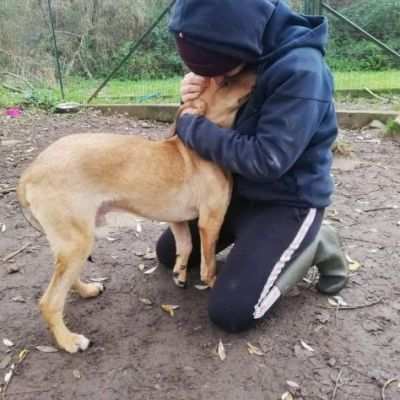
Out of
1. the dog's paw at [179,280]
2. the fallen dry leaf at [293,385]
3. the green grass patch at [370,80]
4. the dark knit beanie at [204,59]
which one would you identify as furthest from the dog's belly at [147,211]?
the green grass patch at [370,80]

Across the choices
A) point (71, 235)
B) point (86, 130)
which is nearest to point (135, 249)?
point (71, 235)

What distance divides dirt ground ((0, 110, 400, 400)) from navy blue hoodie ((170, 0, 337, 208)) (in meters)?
0.76

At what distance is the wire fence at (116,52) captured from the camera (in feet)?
28.4

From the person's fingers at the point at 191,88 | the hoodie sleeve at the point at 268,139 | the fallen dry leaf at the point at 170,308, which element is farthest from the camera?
the fallen dry leaf at the point at 170,308

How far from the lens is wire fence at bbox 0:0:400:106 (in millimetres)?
8652

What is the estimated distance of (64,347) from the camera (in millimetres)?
2723

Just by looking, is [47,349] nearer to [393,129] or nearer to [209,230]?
[209,230]

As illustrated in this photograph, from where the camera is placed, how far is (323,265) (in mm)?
3139

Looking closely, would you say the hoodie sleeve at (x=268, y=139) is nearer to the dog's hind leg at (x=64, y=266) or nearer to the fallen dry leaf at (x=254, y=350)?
the dog's hind leg at (x=64, y=266)

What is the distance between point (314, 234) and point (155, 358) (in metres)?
1.14

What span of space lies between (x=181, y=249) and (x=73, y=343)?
0.91 metres

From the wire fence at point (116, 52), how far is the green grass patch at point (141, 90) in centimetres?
2

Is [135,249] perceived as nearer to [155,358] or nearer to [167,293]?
[167,293]

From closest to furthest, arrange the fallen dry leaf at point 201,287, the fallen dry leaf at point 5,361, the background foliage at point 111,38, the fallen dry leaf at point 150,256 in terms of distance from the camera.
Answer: the fallen dry leaf at point 5,361
the fallen dry leaf at point 201,287
the fallen dry leaf at point 150,256
the background foliage at point 111,38
